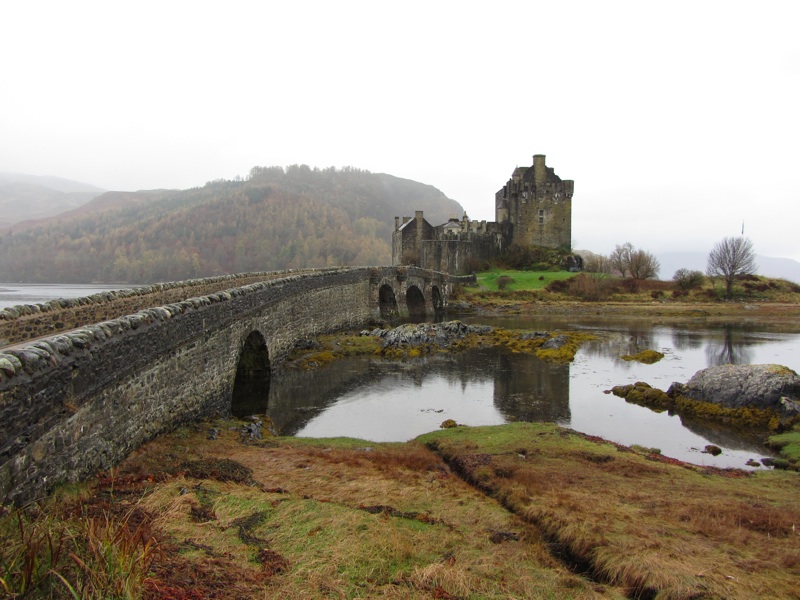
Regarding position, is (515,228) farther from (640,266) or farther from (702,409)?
(702,409)

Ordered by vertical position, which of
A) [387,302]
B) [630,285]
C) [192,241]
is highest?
[192,241]

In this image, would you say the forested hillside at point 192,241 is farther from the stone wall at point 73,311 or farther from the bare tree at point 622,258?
the stone wall at point 73,311

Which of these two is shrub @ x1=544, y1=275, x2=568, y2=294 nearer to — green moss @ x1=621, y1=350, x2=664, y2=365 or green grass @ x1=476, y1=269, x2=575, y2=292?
green grass @ x1=476, y1=269, x2=575, y2=292

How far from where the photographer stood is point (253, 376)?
23469 millimetres

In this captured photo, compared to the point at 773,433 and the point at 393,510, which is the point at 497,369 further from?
the point at 393,510

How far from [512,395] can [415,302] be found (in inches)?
1351

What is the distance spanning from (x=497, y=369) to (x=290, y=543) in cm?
2001

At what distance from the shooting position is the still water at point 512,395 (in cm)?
1669

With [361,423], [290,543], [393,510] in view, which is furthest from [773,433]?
[290,543]

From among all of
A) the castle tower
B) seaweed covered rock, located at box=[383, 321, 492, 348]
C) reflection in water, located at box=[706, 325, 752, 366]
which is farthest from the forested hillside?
reflection in water, located at box=[706, 325, 752, 366]

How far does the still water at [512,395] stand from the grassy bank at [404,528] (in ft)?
12.8

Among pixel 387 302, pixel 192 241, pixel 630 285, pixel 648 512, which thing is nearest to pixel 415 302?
pixel 387 302

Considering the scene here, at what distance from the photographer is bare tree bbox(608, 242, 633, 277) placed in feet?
245

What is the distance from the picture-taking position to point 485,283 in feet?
206
